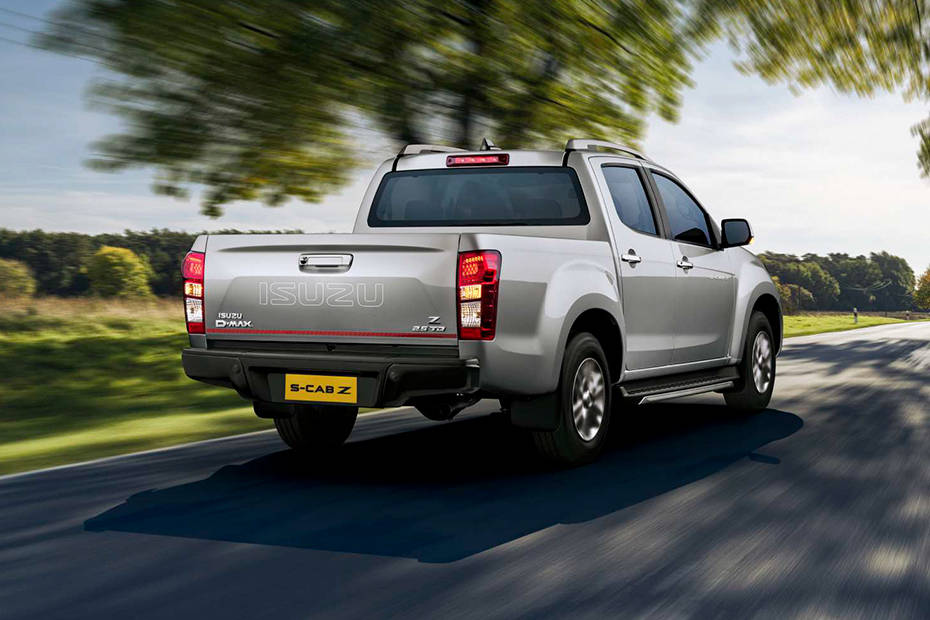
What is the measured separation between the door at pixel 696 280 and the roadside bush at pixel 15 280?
15948 millimetres

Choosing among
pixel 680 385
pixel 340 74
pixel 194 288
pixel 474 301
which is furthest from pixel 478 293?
pixel 340 74

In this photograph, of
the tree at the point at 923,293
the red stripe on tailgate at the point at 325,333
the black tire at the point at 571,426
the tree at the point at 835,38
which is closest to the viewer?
the red stripe on tailgate at the point at 325,333

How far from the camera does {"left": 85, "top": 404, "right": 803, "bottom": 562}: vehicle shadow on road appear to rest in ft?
16.2

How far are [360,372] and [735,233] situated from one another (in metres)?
4.32

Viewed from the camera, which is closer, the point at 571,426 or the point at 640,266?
the point at 571,426

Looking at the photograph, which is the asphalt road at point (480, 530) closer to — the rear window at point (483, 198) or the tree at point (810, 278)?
the rear window at point (483, 198)

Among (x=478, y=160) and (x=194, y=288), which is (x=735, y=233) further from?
(x=194, y=288)

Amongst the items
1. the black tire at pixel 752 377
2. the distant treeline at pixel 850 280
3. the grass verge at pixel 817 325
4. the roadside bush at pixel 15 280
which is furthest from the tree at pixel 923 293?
the black tire at pixel 752 377

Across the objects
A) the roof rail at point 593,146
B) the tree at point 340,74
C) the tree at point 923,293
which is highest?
the tree at point 340,74

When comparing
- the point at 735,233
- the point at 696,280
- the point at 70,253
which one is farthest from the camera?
the point at 70,253

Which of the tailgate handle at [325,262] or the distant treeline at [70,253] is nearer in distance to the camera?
the tailgate handle at [325,262]

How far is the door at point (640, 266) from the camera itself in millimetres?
7336

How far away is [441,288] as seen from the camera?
19.1 ft

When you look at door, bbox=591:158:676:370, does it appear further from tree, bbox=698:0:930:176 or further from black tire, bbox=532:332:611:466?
tree, bbox=698:0:930:176
